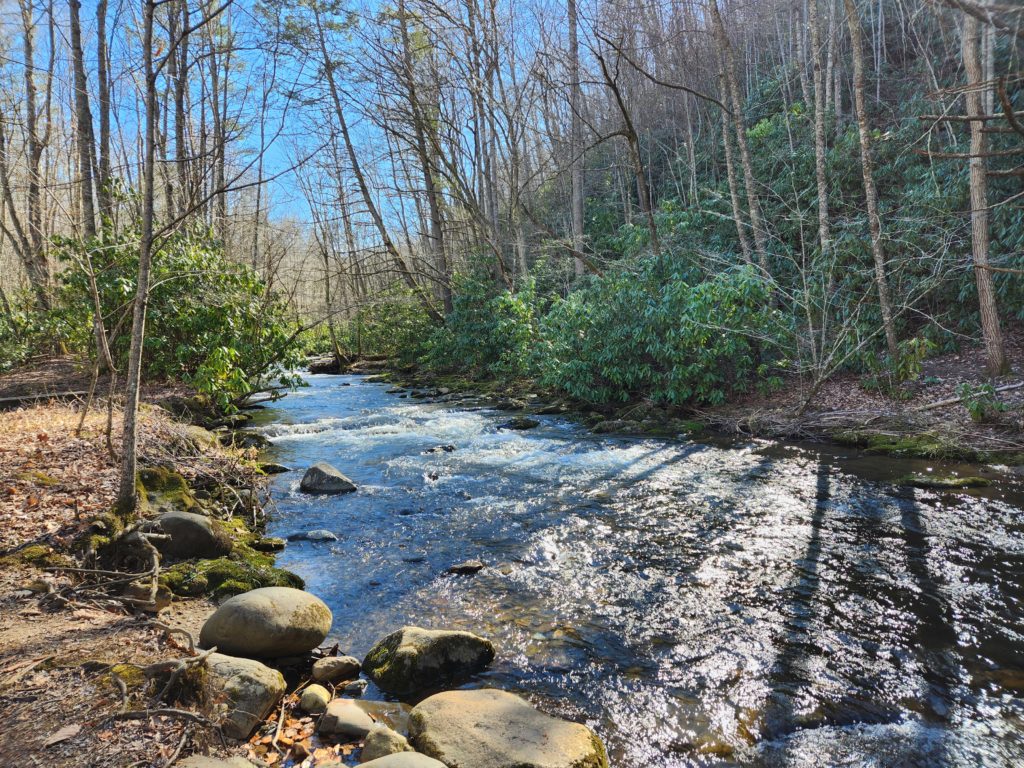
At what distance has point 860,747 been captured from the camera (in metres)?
3.02

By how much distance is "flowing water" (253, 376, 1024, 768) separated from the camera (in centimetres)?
322

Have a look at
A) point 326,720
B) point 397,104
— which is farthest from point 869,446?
point 397,104

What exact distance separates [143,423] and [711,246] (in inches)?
532

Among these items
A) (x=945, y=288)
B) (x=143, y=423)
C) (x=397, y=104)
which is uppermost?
(x=397, y=104)

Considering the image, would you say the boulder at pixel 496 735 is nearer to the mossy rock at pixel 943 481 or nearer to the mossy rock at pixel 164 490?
the mossy rock at pixel 164 490

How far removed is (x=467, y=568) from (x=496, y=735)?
92.8 inches

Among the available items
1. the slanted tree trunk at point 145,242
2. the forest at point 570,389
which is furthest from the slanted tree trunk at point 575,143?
the slanted tree trunk at point 145,242

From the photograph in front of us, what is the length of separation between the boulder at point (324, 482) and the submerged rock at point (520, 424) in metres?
4.18

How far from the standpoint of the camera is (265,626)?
12.2 ft

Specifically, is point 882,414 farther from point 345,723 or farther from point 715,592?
point 345,723

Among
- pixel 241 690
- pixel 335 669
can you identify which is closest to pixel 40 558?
pixel 241 690

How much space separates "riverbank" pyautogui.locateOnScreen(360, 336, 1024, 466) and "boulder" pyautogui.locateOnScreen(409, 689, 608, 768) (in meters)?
7.50

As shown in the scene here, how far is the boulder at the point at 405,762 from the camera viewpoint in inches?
101

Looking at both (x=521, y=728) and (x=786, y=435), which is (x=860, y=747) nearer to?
(x=521, y=728)
